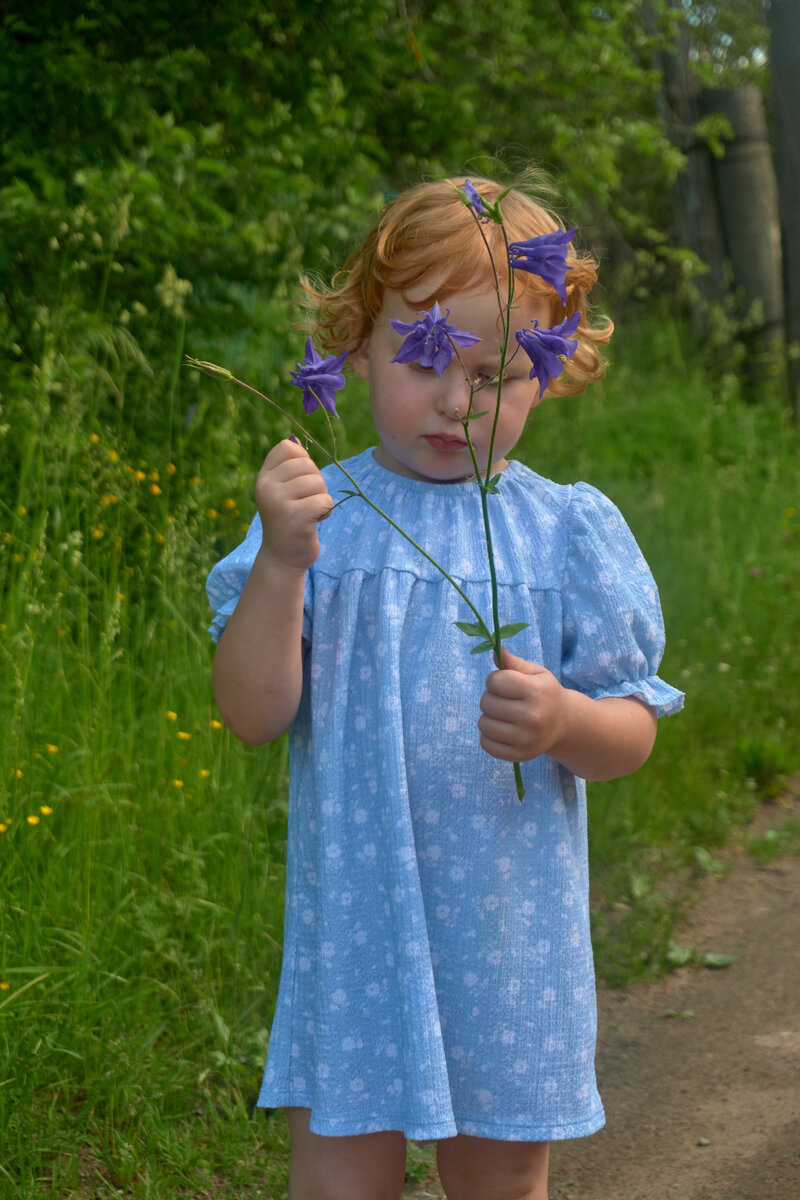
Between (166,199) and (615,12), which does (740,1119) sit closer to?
(166,199)

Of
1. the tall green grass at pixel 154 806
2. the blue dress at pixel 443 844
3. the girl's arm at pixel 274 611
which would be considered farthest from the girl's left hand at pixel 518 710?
the tall green grass at pixel 154 806

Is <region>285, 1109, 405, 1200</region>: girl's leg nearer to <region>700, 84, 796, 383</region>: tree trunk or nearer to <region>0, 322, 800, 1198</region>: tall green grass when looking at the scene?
<region>0, 322, 800, 1198</region>: tall green grass

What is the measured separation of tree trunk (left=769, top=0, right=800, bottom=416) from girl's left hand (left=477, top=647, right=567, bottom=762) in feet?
17.1

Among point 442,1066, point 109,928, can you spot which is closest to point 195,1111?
point 109,928

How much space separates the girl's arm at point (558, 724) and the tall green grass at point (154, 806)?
3.17 ft

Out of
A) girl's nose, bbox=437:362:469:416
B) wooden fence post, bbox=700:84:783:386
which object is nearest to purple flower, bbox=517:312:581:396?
girl's nose, bbox=437:362:469:416

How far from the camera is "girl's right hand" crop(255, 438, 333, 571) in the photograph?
4.61 feet

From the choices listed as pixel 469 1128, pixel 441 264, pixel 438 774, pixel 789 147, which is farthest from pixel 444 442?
pixel 789 147

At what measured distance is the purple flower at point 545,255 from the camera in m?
1.31

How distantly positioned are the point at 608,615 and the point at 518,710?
253 millimetres

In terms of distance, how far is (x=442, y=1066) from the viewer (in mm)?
1490

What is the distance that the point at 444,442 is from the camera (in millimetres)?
1594

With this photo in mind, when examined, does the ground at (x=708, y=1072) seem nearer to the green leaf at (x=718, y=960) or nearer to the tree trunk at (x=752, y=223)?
the green leaf at (x=718, y=960)

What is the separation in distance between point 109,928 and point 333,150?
277 centimetres
